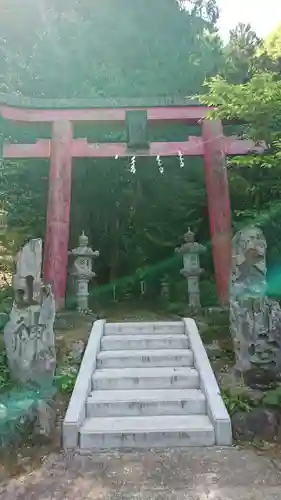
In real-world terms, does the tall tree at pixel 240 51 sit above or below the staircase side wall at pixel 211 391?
above

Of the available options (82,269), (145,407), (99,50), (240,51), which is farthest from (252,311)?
(240,51)

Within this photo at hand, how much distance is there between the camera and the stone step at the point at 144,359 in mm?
7027

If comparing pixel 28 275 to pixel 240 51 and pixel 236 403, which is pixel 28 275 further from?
pixel 240 51

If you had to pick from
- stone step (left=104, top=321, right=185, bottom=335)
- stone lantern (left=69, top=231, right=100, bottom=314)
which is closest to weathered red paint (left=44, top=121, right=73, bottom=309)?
stone lantern (left=69, top=231, right=100, bottom=314)

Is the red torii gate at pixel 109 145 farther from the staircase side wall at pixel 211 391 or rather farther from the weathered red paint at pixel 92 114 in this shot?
the staircase side wall at pixel 211 391

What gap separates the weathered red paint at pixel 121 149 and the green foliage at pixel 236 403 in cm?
627

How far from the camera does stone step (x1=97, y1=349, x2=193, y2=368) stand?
7.03 m

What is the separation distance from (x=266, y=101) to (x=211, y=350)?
12.8ft

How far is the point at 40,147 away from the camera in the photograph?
35.5ft

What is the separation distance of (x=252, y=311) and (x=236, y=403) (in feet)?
4.38

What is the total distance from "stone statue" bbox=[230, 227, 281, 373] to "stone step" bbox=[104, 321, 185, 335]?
1609 mm

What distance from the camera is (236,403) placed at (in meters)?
5.63

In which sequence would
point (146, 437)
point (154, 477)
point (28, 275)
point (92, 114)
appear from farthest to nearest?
1. point (92, 114)
2. point (28, 275)
3. point (146, 437)
4. point (154, 477)

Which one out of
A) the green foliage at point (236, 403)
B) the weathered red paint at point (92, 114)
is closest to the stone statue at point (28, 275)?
the green foliage at point (236, 403)
